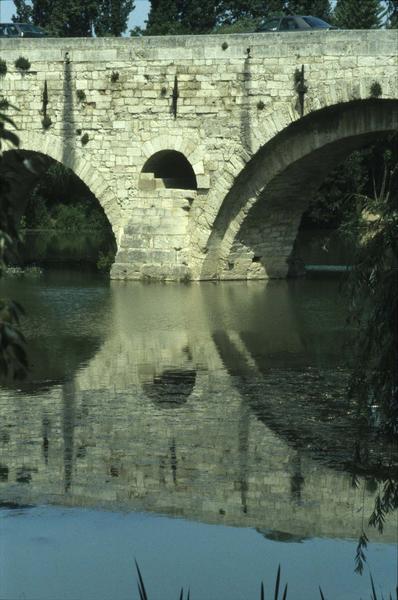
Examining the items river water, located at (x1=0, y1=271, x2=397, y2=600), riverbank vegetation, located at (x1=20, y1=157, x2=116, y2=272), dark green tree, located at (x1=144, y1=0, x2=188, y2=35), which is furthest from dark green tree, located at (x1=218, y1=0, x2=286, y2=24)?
river water, located at (x1=0, y1=271, x2=397, y2=600)

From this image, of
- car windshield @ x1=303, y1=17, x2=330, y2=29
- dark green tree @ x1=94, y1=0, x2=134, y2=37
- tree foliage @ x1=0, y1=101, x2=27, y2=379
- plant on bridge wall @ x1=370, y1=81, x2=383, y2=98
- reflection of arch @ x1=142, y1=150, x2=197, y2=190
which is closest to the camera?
tree foliage @ x1=0, y1=101, x2=27, y2=379

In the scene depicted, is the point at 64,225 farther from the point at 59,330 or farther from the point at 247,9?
the point at 59,330

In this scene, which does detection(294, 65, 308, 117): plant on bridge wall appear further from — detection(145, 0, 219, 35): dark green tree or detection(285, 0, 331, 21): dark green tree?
detection(285, 0, 331, 21): dark green tree

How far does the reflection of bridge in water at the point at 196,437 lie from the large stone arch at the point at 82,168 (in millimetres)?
7109

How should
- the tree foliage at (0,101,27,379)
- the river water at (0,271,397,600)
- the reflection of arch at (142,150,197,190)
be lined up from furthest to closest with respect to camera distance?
the reflection of arch at (142,150,197,190) < the river water at (0,271,397,600) < the tree foliage at (0,101,27,379)

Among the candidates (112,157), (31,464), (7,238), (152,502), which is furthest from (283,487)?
(112,157)

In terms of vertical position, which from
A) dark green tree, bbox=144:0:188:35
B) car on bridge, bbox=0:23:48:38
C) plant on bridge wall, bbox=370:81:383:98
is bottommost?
plant on bridge wall, bbox=370:81:383:98

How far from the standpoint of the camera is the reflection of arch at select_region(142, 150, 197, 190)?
74.3ft

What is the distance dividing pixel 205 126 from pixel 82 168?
234 cm

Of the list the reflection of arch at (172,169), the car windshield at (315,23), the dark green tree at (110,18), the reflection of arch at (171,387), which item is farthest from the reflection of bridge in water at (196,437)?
the dark green tree at (110,18)

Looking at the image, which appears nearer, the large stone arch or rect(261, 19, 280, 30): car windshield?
the large stone arch

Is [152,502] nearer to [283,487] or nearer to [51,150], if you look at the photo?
[283,487]

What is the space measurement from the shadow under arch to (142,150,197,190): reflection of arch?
1199 mm

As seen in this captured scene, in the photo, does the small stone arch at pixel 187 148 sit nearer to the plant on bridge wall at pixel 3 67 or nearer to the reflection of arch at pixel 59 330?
the reflection of arch at pixel 59 330
